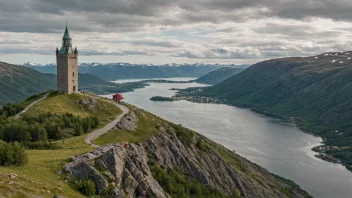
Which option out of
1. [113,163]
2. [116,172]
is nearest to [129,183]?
[116,172]

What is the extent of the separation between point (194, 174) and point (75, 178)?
5420 cm

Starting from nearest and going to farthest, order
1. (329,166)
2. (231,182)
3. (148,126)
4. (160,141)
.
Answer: (160,141)
(148,126)
(231,182)
(329,166)

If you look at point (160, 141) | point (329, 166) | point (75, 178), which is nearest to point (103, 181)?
point (75, 178)

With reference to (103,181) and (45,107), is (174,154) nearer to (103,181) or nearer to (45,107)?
(45,107)

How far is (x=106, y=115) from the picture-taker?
103m

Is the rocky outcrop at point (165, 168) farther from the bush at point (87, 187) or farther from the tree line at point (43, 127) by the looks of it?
the tree line at point (43, 127)

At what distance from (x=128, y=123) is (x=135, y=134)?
482 centimetres

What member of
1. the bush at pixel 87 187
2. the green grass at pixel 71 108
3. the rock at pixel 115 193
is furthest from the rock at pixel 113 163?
the green grass at pixel 71 108

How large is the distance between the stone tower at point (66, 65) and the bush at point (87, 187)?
3053 inches

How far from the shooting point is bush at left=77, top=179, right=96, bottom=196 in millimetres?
42328

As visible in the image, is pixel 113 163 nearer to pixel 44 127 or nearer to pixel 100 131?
pixel 44 127

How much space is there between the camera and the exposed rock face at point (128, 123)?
88769 mm

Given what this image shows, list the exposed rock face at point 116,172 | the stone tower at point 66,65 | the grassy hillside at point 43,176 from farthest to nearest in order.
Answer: the stone tower at point 66,65, the exposed rock face at point 116,172, the grassy hillside at point 43,176

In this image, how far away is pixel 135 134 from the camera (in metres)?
89.0
